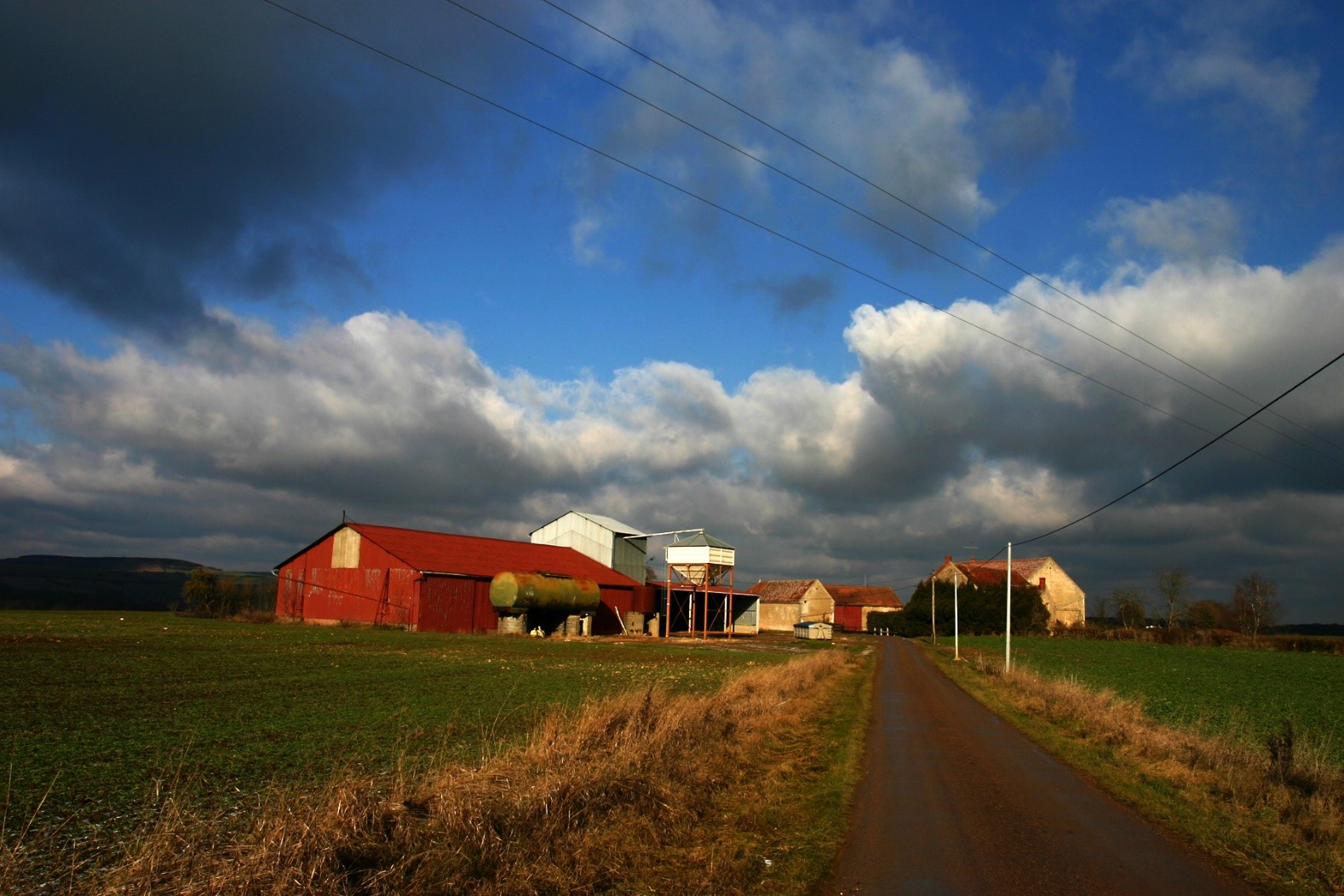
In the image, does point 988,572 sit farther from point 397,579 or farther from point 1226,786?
point 1226,786

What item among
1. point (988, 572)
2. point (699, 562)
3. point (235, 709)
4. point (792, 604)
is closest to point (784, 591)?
point (792, 604)

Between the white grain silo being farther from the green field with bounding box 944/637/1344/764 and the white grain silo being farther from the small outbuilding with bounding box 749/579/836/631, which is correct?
the small outbuilding with bounding box 749/579/836/631

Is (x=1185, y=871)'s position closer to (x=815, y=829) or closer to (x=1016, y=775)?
(x=815, y=829)

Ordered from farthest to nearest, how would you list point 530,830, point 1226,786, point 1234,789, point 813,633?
point 813,633, point 1226,786, point 1234,789, point 530,830

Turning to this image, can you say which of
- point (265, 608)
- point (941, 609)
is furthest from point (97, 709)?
point (941, 609)

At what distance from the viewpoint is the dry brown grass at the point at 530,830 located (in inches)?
235

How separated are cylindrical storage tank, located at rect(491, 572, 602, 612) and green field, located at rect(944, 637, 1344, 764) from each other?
2980cm

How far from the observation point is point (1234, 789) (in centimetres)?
1286

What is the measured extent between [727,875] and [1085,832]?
5028mm

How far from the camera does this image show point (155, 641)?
111ft

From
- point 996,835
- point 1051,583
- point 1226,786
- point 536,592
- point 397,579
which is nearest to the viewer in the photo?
point 996,835

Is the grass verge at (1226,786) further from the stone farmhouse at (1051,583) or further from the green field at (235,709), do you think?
the stone farmhouse at (1051,583)

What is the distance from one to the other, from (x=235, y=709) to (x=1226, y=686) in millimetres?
39452

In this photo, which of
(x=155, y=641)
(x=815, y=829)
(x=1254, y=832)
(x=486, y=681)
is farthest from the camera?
(x=155, y=641)
